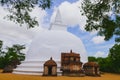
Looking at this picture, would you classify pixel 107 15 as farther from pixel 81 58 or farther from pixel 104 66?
pixel 104 66

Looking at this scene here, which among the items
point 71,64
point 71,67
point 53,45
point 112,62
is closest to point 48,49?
point 53,45

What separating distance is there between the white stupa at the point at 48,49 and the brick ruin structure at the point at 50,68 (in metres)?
1.29

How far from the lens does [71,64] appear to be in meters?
33.6

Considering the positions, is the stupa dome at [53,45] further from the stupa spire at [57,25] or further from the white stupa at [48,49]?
the stupa spire at [57,25]

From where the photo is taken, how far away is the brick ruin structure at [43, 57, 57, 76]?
105 feet

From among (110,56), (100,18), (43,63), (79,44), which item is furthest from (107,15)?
(110,56)

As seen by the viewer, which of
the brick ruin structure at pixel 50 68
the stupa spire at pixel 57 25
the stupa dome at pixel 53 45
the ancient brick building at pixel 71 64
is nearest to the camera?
the brick ruin structure at pixel 50 68

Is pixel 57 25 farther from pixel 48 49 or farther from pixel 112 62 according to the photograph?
pixel 112 62

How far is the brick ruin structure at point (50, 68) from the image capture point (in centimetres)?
3213

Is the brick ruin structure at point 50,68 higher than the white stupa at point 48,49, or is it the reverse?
the white stupa at point 48,49

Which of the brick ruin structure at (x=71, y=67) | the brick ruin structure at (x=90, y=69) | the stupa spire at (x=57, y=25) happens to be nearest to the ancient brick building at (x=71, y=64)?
the brick ruin structure at (x=71, y=67)

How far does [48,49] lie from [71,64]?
4634mm

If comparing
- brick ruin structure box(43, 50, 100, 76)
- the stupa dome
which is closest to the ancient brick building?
brick ruin structure box(43, 50, 100, 76)

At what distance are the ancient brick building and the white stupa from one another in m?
0.83
